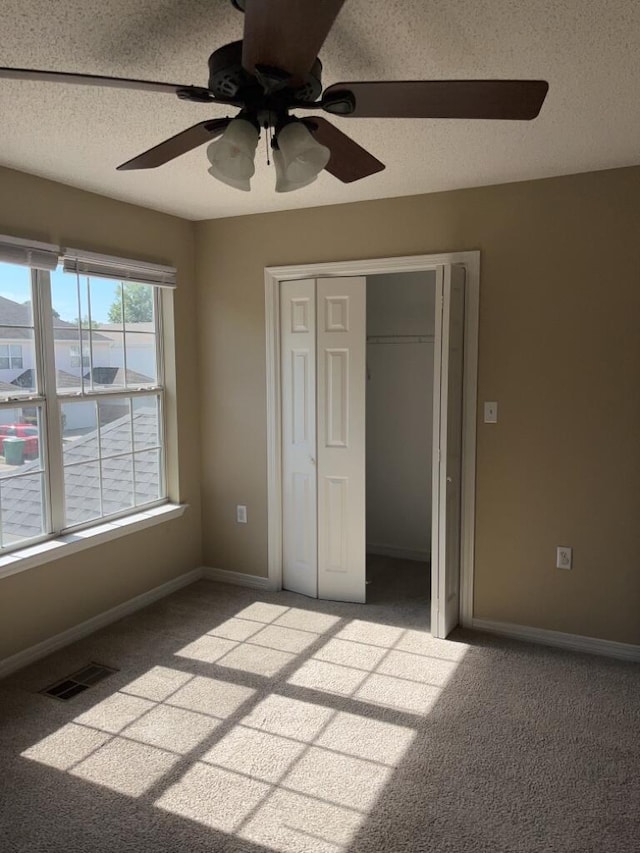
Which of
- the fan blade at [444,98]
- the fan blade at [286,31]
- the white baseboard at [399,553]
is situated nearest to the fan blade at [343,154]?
the fan blade at [444,98]

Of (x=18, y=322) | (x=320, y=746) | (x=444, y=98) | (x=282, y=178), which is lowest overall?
(x=320, y=746)

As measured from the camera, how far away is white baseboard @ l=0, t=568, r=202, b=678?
3115 millimetres

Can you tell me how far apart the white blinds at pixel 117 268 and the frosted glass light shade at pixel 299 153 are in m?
2.02

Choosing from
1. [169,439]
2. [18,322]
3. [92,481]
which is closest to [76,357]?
[18,322]

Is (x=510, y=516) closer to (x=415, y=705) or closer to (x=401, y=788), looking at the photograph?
(x=415, y=705)

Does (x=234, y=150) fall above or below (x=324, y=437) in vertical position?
above

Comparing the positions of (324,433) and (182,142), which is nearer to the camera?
(182,142)

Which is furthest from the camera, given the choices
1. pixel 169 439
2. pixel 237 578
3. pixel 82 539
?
pixel 237 578

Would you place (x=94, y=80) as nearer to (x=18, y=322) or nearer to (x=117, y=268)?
(x=18, y=322)

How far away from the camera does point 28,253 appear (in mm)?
3055

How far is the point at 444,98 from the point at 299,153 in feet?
1.28

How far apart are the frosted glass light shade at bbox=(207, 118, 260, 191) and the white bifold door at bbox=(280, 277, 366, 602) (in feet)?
7.04

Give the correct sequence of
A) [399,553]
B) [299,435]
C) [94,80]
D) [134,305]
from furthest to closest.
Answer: [399,553]
[299,435]
[134,305]
[94,80]

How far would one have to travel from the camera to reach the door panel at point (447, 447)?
324cm
